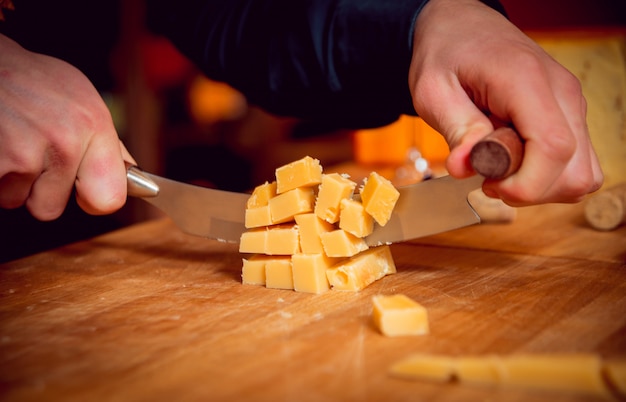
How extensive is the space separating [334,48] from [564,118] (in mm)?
754

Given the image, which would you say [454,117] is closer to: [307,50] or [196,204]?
[196,204]

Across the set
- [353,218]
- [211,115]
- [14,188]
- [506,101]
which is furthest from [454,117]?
[211,115]

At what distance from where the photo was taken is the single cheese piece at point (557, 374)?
29.5 inches

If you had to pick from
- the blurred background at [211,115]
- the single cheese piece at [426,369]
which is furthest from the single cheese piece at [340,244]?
the blurred background at [211,115]

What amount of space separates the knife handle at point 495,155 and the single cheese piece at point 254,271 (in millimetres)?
449

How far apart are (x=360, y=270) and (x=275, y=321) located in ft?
0.68

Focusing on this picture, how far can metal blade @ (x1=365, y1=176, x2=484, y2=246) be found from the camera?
44.4 inches

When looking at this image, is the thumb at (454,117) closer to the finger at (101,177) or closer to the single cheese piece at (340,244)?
the single cheese piece at (340,244)

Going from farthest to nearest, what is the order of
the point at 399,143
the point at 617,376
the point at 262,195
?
the point at 399,143 < the point at 262,195 < the point at 617,376

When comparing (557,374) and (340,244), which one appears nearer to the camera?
(557,374)

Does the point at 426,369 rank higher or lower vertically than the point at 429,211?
lower

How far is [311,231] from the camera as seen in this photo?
1.17 meters

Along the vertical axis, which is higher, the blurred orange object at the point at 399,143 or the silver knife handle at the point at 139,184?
the blurred orange object at the point at 399,143

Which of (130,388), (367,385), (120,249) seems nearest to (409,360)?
(367,385)
